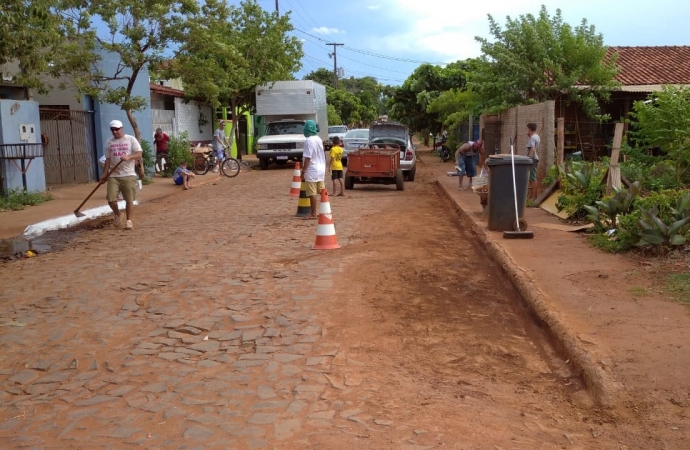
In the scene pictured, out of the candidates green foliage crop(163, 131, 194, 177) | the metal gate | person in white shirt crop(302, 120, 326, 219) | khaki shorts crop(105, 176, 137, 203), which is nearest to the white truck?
green foliage crop(163, 131, 194, 177)

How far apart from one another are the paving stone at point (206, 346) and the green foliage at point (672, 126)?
8049 millimetres

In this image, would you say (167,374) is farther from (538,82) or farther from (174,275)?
(538,82)

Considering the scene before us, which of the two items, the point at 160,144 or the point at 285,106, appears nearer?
the point at 160,144

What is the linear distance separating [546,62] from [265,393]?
17653mm

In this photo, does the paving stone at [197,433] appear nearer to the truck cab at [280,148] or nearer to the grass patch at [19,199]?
the grass patch at [19,199]

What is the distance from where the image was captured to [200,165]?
78.9 feet

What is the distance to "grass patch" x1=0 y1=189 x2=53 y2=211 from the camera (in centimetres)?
1414

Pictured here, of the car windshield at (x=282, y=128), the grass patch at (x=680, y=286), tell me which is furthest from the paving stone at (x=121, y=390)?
the car windshield at (x=282, y=128)

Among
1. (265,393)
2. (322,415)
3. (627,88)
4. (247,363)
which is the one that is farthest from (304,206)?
(627,88)

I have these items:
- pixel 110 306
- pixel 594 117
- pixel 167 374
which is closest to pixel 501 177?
pixel 110 306

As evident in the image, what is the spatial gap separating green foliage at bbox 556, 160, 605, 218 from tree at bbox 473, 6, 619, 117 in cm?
904

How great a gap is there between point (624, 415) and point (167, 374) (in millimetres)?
2938

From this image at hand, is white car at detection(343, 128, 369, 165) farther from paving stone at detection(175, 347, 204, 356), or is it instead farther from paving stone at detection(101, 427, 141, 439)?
paving stone at detection(101, 427, 141, 439)

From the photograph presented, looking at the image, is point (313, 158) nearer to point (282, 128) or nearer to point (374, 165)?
point (374, 165)
